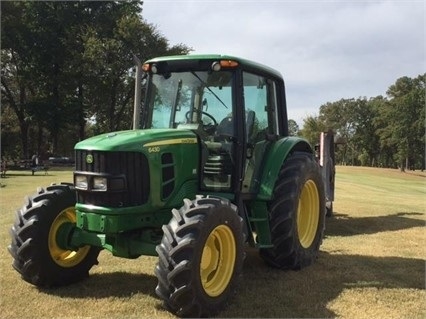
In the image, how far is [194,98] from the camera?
235 inches

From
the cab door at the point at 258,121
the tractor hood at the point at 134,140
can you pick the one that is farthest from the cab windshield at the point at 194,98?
the tractor hood at the point at 134,140

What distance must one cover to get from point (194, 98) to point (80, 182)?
173 centimetres

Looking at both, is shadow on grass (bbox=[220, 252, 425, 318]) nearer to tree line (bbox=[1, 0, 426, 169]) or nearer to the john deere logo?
the john deere logo

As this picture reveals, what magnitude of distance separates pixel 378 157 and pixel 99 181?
8832 centimetres

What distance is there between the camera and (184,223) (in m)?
4.53

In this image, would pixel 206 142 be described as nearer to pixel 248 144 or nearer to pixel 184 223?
pixel 248 144

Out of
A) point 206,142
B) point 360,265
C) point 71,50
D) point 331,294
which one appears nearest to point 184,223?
point 206,142

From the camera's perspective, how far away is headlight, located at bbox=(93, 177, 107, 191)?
4.90 m

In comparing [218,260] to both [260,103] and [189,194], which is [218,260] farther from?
[260,103]

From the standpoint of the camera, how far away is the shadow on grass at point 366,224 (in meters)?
9.74

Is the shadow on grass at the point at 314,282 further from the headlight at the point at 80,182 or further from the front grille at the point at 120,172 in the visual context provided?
the headlight at the point at 80,182

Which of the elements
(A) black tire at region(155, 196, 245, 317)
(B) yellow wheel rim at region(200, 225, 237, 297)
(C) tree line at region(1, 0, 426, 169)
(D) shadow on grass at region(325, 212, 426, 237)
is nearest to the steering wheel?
(A) black tire at region(155, 196, 245, 317)

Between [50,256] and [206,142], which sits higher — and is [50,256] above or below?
below

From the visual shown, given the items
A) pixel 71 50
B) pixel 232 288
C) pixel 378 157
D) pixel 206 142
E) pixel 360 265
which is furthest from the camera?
pixel 378 157
